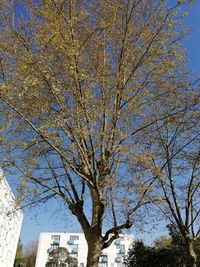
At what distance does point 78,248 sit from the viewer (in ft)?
236

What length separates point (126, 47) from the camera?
6.54 metres

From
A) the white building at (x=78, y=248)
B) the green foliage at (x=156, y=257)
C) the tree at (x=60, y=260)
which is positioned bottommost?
the green foliage at (x=156, y=257)

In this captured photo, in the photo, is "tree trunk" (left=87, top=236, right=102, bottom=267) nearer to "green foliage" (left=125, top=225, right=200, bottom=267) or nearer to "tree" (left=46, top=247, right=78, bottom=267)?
"green foliage" (left=125, top=225, right=200, bottom=267)

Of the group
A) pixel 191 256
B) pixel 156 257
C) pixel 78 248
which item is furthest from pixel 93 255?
pixel 78 248

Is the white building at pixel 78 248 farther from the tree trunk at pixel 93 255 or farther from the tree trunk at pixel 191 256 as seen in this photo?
the tree trunk at pixel 93 255

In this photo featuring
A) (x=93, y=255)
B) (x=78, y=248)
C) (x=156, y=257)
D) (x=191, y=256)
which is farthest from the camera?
(x=78, y=248)

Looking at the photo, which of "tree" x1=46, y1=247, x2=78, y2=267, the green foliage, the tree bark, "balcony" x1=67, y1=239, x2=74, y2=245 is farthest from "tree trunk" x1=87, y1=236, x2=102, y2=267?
"balcony" x1=67, y1=239, x2=74, y2=245

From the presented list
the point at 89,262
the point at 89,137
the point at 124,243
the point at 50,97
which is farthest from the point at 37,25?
the point at 124,243

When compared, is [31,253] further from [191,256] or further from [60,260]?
[191,256]

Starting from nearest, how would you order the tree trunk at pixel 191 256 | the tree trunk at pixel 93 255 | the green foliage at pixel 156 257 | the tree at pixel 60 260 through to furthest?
1. the tree trunk at pixel 93 255
2. the tree trunk at pixel 191 256
3. the green foliage at pixel 156 257
4. the tree at pixel 60 260

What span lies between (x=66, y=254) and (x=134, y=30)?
57.2 m

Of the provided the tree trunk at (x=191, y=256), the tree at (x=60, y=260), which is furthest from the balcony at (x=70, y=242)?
the tree trunk at (x=191, y=256)

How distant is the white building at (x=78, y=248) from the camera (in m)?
68.1

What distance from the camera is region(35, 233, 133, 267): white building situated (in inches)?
2682
